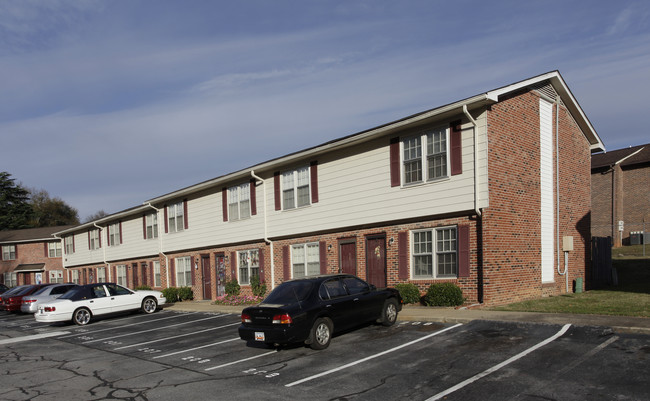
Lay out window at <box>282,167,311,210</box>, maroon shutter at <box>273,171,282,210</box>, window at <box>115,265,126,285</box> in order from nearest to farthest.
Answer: window at <box>282,167,311,210</box> < maroon shutter at <box>273,171,282,210</box> < window at <box>115,265,126,285</box>

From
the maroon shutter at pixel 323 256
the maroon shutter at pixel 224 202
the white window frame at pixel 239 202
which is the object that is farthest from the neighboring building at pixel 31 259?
the maroon shutter at pixel 323 256

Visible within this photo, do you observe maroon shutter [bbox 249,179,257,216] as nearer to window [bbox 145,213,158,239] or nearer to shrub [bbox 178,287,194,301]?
shrub [bbox 178,287,194,301]

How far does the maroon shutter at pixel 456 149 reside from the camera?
15578 millimetres

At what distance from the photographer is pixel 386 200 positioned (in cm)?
1786

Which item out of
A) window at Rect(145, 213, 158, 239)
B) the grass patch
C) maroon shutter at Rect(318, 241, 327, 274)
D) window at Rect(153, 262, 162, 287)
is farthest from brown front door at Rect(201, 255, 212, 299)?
the grass patch

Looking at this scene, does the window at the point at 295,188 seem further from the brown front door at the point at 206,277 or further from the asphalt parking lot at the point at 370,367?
the asphalt parking lot at the point at 370,367

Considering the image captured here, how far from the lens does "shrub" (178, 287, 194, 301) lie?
2842 centimetres

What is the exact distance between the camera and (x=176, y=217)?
31.0 metres

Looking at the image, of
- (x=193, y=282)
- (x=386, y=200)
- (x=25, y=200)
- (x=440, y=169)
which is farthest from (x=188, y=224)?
(x=25, y=200)

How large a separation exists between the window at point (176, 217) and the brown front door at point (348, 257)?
14.0 meters

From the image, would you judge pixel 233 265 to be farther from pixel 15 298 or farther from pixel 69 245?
pixel 69 245

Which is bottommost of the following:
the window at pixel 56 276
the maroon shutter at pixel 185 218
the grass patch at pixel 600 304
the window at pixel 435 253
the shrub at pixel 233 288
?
the window at pixel 56 276

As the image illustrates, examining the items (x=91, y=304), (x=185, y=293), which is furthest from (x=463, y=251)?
(x=185, y=293)

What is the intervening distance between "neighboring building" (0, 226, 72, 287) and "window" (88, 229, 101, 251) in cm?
1283
